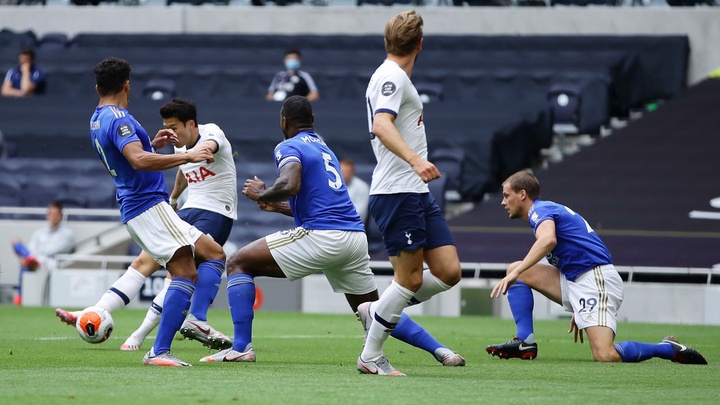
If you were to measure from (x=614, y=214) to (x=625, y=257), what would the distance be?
187 centimetres

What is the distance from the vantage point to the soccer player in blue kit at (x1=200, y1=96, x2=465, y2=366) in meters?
8.44

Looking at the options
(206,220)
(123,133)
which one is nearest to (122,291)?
(206,220)

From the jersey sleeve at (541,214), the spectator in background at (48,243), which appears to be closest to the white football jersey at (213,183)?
the jersey sleeve at (541,214)

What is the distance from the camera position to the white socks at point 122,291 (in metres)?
9.97

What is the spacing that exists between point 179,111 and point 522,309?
2.93 metres

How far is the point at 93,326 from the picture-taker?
29.9 feet

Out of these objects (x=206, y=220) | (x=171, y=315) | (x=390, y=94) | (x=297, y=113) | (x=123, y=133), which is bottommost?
(x=171, y=315)

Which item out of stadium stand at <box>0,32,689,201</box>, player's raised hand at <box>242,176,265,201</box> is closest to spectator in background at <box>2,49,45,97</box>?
stadium stand at <box>0,32,689,201</box>

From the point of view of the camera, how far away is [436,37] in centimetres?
2388

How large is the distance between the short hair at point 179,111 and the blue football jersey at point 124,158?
1379 millimetres

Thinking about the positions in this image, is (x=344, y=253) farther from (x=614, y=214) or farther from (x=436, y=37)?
(x=436, y=37)

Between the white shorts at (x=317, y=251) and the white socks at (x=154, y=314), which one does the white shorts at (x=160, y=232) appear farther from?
the white socks at (x=154, y=314)

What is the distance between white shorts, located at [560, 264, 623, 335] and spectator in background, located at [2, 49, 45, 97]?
52.1ft

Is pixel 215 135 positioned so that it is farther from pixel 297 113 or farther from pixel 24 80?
pixel 24 80
